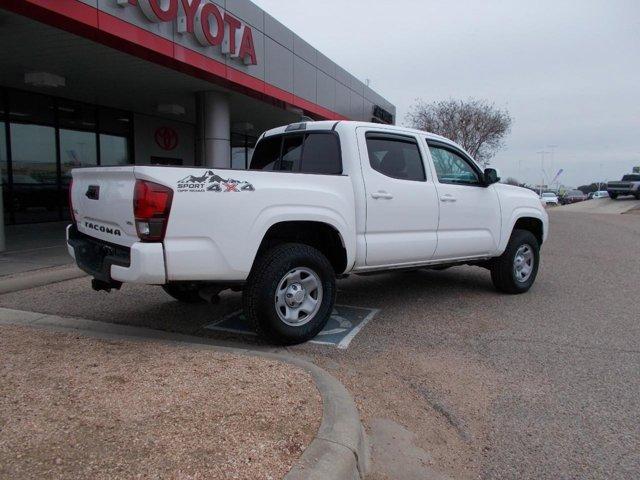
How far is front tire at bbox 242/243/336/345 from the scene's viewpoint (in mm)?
4203

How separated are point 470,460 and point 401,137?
3.53m

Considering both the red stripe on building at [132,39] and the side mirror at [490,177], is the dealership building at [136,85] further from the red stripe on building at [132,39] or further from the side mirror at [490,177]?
the side mirror at [490,177]

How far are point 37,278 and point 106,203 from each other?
3.72 meters

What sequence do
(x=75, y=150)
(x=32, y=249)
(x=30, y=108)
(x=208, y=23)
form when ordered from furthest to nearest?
(x=75, y=150) < (x=30, y=108) < (x=208, y=23) < (x=32, y=249)

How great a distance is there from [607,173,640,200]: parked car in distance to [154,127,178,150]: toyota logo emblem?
106ft

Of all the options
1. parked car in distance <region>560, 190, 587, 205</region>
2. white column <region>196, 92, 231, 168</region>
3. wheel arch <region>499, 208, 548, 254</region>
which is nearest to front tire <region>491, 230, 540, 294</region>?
wheel arch <region>499, 208, 548, 254</region>

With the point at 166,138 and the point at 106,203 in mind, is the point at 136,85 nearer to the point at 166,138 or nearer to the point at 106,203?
the point at 166,138

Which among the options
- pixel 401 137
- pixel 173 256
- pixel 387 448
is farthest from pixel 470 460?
pixel 401 137

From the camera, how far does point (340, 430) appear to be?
286cm

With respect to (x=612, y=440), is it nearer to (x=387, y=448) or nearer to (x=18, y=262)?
(x=387, y=448)

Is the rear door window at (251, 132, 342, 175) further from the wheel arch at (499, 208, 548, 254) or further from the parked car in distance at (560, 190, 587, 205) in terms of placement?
the parked car in distance at (560, 190, 587, 205)

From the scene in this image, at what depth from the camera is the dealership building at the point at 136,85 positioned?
28.5 feet

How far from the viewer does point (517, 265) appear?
22.7 feet

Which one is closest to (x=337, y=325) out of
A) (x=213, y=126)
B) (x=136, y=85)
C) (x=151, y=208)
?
(x=151, y=208)
